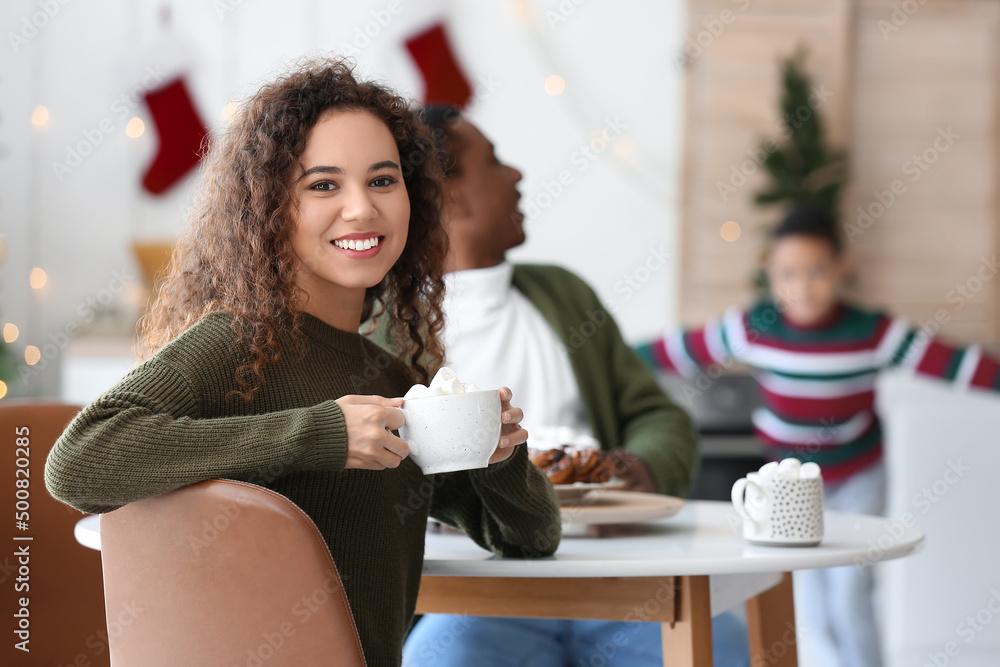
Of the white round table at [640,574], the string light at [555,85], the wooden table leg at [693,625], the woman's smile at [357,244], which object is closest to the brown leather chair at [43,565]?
the white round table at [640,574]

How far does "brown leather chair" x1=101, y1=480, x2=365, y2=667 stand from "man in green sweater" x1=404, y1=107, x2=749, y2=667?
28.1 inches

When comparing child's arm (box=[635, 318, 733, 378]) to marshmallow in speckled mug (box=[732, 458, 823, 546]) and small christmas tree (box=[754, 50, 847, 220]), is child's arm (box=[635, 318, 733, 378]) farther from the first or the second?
marshmallow in speckled mug (box=[732, 458, 823, 546])

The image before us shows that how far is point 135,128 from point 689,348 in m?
2.50

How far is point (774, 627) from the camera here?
4.43 feet

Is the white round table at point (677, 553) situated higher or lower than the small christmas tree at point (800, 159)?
lower

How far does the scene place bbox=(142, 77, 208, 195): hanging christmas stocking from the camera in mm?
3930

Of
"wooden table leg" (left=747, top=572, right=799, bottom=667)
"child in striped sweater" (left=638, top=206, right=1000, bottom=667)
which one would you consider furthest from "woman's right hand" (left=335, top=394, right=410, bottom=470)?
"child in striped sweater" (left=638, top=206, right=1000, bottom=667)

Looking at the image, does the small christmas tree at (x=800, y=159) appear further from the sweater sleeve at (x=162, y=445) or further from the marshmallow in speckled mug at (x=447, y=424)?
the sweater sleeve at (x=162, y=445)

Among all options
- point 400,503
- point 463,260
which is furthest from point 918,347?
point 400,503

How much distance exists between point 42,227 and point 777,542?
3701mm

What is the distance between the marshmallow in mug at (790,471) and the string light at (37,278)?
3.61 meters

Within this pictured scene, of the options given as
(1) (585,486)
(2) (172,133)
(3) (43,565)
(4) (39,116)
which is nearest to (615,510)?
(1) (585,486)

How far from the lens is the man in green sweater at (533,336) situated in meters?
1.54

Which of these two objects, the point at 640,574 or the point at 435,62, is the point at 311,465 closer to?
the point at 640,574
